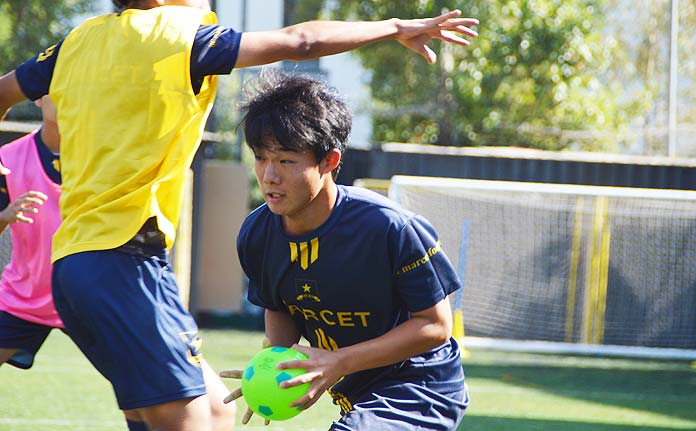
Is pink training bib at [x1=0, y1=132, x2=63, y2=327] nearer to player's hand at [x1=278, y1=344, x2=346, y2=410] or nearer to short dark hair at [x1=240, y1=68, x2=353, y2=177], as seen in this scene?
short dark hair at [x1=240, y1=68, x2=353, y2=177]

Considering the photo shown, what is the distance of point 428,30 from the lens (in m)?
3.38

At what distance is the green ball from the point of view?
307cm

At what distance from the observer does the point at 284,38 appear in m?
3.05

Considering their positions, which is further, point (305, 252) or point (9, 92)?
point (305, 252)

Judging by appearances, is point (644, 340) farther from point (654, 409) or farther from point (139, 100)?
point (139, 100)

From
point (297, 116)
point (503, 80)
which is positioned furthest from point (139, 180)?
point (503, 80)

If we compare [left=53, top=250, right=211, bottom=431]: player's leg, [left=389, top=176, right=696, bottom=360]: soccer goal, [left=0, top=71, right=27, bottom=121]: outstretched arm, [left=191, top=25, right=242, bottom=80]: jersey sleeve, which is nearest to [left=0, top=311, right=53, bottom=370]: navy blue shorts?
[left=0, top=71, right=27, bottom=121]: outstretched arm

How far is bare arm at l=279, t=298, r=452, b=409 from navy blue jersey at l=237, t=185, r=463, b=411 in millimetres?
62

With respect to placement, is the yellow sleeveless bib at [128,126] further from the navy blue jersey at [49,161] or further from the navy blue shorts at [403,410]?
the navy blue jersey at [49,161]

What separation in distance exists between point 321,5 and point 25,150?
656 inches

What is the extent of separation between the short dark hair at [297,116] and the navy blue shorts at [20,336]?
7.16 ft

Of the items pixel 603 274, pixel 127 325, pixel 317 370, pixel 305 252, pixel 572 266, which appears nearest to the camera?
pixel 127 325

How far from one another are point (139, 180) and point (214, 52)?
0.45 meters

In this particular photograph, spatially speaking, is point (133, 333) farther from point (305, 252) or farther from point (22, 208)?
point (22, 208)
